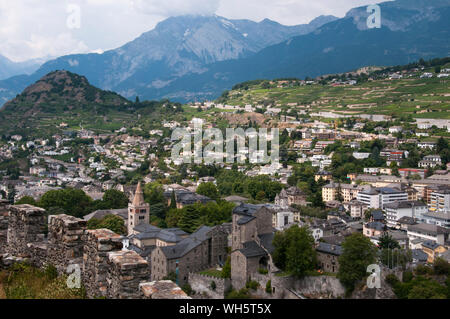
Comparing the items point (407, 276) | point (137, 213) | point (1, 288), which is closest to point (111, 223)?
point (137, 213)

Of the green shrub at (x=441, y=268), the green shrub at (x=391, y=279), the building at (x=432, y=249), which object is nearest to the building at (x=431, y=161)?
the building at (x=432, y=249)

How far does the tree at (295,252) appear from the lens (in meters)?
26.8

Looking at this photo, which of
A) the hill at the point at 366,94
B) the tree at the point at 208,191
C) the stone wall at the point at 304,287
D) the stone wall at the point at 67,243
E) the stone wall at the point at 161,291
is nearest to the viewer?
the stone wall at the point at 161,291

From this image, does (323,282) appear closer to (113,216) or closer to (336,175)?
(113,216)

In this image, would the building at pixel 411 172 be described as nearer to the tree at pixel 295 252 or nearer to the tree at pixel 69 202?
the tree at pixel 295 252

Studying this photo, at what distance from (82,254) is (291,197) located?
4320 cm

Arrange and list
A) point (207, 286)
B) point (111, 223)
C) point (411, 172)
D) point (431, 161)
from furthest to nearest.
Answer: point (431, 161) < point (411, 172) < point (111, 223) < point (207, 286)

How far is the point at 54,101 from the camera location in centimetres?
11025

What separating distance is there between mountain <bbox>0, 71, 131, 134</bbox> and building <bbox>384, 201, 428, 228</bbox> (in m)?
70.8

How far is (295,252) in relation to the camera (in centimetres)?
2697

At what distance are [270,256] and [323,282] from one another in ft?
11.1

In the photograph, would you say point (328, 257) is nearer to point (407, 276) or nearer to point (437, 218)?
point (407, 276)

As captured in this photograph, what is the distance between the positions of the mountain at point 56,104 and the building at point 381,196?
222 ft
